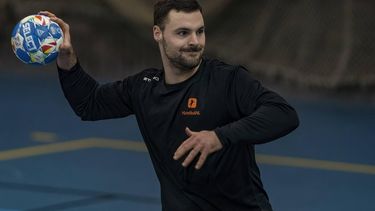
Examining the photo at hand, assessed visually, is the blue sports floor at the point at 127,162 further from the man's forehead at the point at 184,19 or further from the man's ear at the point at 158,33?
the man's forehead at the point at 184,19

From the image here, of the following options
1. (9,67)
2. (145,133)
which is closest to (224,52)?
(9,67)

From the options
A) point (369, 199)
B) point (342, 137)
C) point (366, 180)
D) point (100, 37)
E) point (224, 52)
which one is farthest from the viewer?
point (100, 37)

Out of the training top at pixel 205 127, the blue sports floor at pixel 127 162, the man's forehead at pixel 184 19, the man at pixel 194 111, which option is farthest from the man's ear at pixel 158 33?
the blue sports floor at pixel 127 162

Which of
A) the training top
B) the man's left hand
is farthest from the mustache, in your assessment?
the man's left hand

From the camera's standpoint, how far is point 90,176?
8633 mm

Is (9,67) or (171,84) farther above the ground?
(171,84)

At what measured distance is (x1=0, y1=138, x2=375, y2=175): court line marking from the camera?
915 centimetres

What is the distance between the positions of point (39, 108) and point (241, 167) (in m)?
7.99

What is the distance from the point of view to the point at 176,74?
209 inches

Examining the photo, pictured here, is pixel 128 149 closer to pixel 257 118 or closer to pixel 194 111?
pixel 194 111

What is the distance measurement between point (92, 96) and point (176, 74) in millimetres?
687

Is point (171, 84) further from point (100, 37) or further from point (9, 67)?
point (9, 67)

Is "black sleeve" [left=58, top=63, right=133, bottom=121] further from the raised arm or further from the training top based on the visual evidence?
the training top

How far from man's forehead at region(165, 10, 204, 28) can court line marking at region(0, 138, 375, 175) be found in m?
4.32
